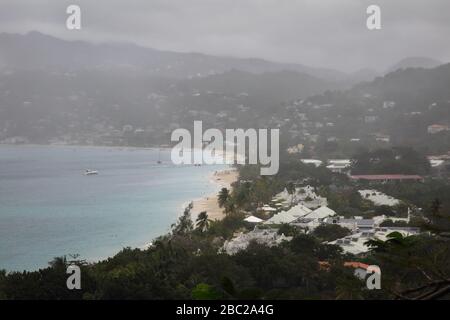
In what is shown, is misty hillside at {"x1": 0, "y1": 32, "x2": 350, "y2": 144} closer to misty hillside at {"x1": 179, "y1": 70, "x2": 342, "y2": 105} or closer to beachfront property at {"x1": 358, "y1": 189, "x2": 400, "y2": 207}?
misty hillside at {"x1": 179, "y1": 70, "x2": 342, "y2": 105}

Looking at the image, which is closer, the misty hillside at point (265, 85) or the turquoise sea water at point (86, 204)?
the turquoise sea water at point (86, 204)

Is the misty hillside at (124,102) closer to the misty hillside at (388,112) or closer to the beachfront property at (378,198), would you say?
the misty hillside at (388,112)

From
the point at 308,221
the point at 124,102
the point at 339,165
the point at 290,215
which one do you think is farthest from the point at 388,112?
the point at 124,102

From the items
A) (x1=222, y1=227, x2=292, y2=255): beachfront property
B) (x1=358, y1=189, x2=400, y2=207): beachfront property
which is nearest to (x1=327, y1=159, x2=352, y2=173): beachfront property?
(x1=358, y1=189, x2=400, y2=207): beachfront property

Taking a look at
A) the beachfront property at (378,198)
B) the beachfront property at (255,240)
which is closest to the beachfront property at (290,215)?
the beachfront property at (255,240)

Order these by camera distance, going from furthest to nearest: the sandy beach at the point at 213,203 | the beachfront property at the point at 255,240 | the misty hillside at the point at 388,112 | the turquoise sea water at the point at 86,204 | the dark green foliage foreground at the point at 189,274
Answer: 1. the misty hillside at the point at 388,112
2. the sandy beach at the point at 213,203
3. the turquoise sea water at the point at 86,204
4. the beachfront property at the point at 255,240
5. the dark green foliage foreground at the point at 189,274

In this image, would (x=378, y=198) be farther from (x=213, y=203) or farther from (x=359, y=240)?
(x=359, y=240)

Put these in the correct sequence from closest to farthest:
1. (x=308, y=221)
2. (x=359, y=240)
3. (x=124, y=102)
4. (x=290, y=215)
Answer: (x=359, y=240)
(x=308, y=221)
(x=290, y=215)
(x=124, y=102)
